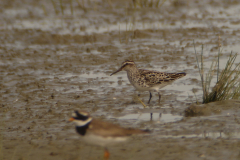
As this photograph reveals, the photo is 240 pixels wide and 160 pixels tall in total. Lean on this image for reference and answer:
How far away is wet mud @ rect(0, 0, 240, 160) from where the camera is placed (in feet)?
22.6

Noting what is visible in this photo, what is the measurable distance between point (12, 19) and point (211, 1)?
11.4 m


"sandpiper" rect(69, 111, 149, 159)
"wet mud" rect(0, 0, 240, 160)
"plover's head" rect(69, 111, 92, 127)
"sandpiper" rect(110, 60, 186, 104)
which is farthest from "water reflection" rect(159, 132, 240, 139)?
"sandpiper" rect(110, 60, 186, 104)

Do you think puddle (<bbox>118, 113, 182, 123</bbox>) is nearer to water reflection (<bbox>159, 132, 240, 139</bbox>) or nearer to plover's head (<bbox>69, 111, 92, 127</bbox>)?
water reflection (<bbox>159, 132, 240, 139</bbox>)

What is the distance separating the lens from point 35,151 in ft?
22.4

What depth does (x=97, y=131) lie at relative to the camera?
18.5 ft

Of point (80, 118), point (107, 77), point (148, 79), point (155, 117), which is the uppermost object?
point (80, 118)

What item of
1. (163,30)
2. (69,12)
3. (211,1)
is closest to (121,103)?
(163,30)

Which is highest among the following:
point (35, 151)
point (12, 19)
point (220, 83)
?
point (12, 19)

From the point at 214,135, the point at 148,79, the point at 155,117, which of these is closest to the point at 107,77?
the point at 148,79

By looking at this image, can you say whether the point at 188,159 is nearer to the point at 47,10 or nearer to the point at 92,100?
the point at 92,100

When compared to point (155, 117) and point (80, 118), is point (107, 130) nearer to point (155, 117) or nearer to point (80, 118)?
point (80, 118)

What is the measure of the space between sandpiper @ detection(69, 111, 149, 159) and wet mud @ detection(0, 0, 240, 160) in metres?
0.79

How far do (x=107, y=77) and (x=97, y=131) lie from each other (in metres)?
6.30

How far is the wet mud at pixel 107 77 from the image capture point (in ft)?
22.6
